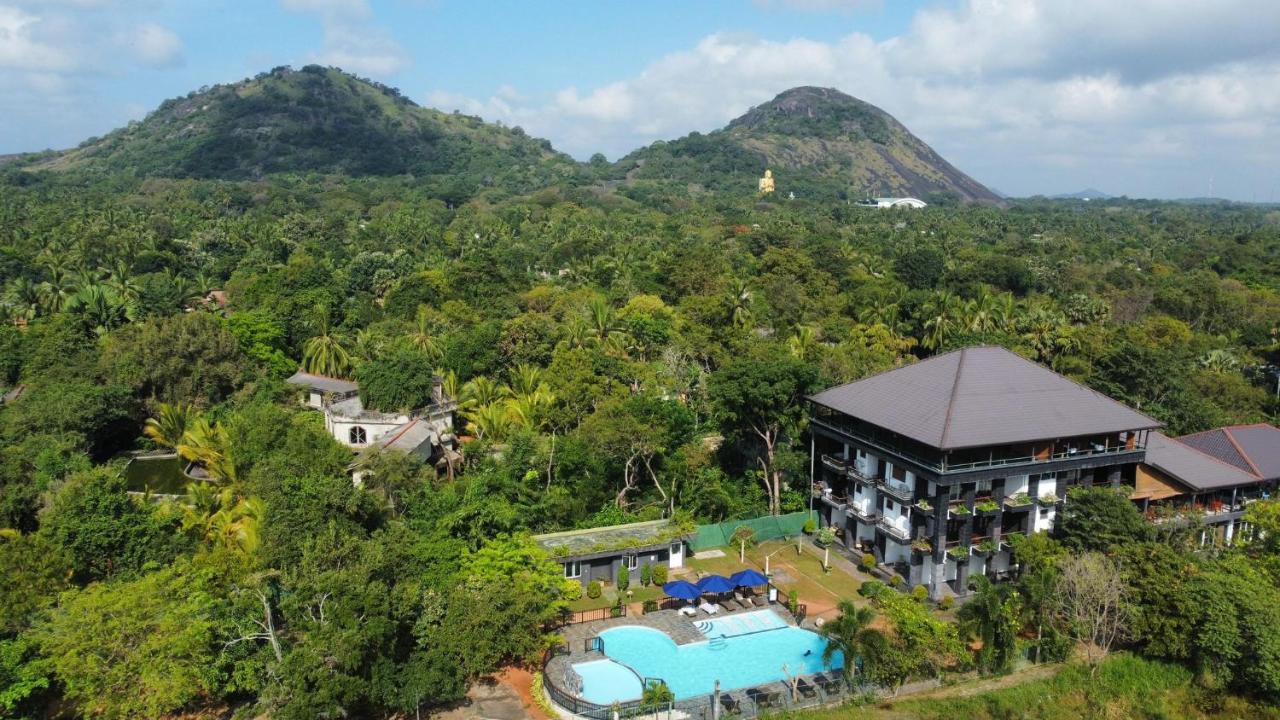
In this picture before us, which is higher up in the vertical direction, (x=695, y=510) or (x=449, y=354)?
Result: (x=449, y=354)

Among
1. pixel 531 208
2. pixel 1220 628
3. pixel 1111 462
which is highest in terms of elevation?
pixel 531 208

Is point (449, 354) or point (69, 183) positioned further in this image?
point (69, 183)

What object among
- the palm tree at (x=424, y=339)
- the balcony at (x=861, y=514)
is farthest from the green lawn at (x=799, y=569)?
the palm tree at (x=424, y=339)

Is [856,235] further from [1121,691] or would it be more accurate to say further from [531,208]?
[1121,691]

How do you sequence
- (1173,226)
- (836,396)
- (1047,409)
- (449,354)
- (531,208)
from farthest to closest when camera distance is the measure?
(1173,226) → (531,208) → (449,354) → (836,396) → (1047,409)

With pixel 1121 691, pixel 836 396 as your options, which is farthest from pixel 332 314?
pixel 1121 691

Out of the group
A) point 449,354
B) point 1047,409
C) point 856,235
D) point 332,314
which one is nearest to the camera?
point 1047,409

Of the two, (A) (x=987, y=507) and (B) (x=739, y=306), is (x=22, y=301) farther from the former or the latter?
(A) (x=987, y=507)
